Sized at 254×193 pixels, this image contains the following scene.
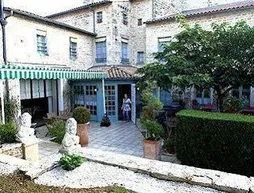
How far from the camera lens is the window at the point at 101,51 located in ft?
69.5

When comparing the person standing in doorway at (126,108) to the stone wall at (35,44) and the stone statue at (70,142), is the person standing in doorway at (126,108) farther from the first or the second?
the stone statue at (70,142)

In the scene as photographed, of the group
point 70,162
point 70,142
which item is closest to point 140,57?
point 70,142

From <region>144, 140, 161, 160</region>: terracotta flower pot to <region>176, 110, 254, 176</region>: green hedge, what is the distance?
969 mm

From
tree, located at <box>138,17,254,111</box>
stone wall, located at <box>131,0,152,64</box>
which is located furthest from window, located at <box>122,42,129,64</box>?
tree, located at <box>138,17,254,111</box>

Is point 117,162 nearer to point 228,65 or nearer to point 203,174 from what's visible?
point 203,174

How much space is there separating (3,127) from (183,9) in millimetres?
19930

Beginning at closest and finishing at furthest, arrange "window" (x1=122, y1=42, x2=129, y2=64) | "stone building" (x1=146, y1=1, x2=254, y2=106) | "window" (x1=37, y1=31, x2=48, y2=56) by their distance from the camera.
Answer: "stone building" (x1=146, y1=1, x2=254, y2=106) < "window" (x1=37, y1=31, x2=48, y2=56) < "window" (x1=122, y1=42, x2=129, y2=64)

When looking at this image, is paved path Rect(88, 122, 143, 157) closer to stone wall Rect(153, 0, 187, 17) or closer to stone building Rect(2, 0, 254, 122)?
stone building Rect(2, 0, 254, 122)

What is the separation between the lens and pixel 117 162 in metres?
5.89

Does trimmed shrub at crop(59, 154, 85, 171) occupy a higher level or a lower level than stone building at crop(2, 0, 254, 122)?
lower

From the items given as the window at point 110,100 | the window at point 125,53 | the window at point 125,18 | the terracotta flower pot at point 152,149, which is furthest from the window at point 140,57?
the terracotta flower pot at point 152,149

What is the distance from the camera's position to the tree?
10414 mm

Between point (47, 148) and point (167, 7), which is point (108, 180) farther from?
point (167, 7)

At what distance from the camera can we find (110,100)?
18.2m
